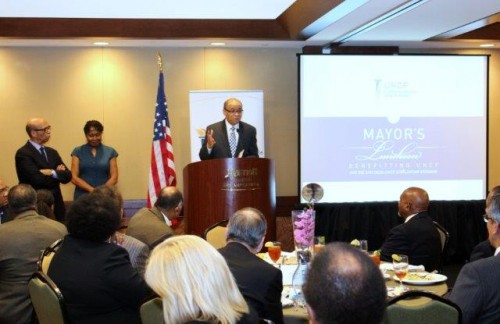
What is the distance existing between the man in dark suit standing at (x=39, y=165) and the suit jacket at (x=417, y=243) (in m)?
3.42

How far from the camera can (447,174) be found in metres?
7.86

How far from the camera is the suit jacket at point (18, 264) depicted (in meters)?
3.90

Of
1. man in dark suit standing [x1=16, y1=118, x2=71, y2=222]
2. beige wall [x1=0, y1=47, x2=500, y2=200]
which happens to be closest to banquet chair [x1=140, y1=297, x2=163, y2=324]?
man in dark suit standing [x1=16, y1=118, x2=71, y2=222]

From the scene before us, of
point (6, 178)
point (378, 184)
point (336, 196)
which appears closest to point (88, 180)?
point (6, 178)

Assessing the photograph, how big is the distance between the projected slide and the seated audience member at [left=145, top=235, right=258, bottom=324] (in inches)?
220

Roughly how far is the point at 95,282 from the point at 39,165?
12.2 ft

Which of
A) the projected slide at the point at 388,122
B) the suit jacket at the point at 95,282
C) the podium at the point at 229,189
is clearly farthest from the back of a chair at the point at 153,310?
the projected slide at the point at 388,122

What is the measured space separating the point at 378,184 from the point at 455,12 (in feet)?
7.53

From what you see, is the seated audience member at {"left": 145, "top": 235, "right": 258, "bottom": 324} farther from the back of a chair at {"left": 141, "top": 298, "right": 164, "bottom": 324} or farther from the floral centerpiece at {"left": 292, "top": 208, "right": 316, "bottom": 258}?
the floral centerpiece at {"left": 292, "top": 208, "right": 316, "bottom": 258}

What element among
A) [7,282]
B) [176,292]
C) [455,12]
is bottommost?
[7,282]

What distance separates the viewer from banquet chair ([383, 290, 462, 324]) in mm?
2660

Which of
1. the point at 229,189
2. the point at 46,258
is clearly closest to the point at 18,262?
the point at 46,258

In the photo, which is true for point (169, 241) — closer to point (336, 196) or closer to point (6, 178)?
point (336, 196)

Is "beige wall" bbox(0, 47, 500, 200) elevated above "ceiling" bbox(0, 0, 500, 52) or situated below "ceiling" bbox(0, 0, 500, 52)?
below
